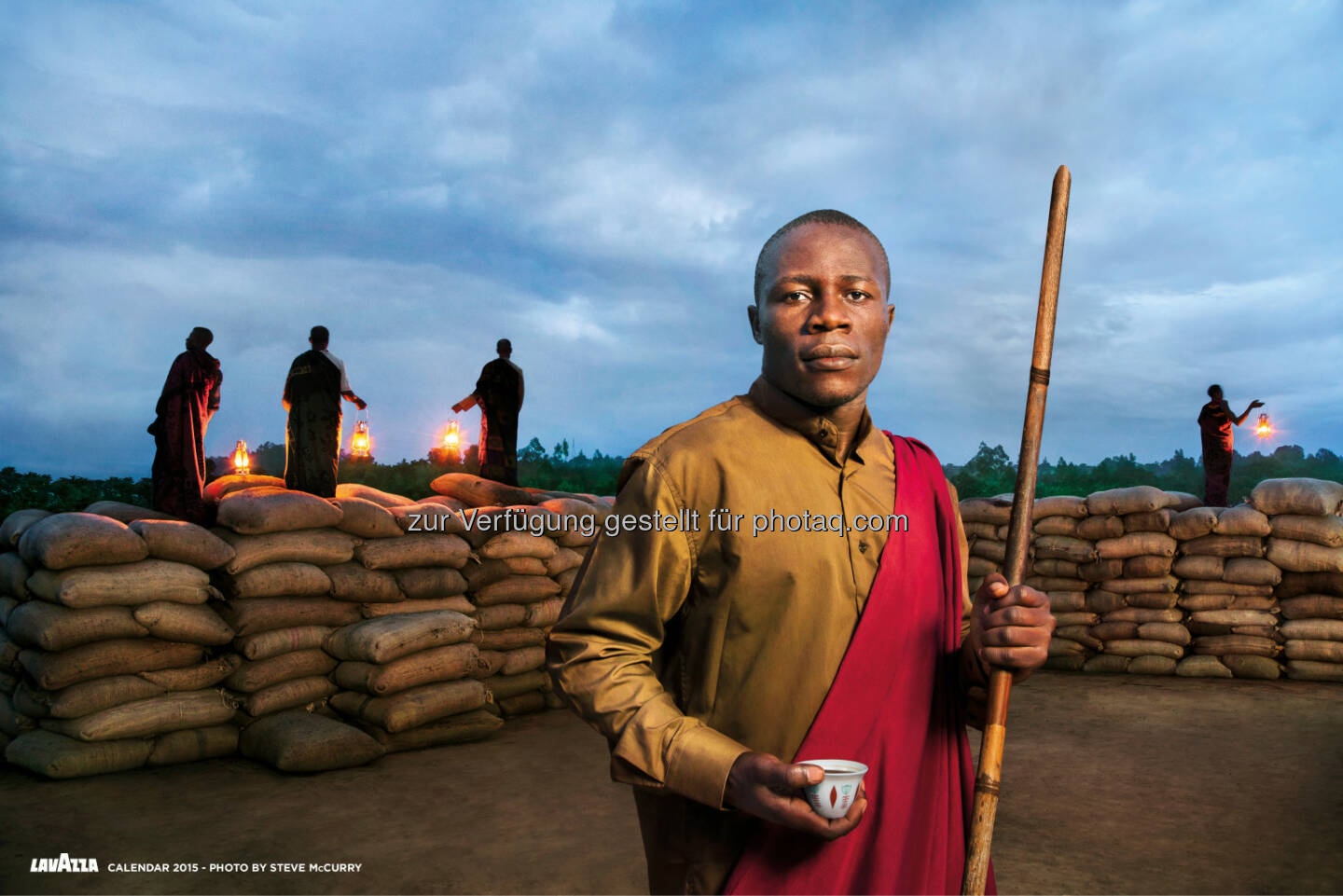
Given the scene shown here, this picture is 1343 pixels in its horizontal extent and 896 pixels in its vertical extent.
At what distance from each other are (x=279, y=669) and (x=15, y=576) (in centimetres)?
152

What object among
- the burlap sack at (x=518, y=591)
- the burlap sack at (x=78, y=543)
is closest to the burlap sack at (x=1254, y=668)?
the burlap sack at (x=518, y=591)

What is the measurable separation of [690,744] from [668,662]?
0.65 ft

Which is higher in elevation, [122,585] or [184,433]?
[184,433]

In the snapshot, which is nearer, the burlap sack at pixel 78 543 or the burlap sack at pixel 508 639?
the burlap sack at pixel 78 543

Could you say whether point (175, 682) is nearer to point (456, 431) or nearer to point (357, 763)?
point (357, 763)

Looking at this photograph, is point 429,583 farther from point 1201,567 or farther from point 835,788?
point 1201,567

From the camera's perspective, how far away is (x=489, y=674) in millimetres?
6066

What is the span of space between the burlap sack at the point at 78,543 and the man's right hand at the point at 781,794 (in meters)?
4.79

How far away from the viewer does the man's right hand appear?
1.09 meters

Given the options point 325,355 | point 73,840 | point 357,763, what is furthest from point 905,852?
point 325,355

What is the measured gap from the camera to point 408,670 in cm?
525

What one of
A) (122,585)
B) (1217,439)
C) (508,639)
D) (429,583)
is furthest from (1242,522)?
(122,585)

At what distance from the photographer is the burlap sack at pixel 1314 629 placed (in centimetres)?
687

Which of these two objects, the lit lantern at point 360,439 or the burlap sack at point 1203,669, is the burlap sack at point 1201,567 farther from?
the lit lantern at point 360,439
